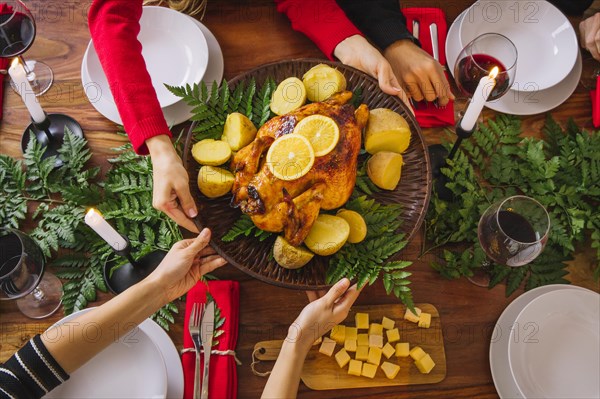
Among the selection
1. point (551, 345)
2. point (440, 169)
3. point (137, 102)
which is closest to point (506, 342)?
point (551, 345)

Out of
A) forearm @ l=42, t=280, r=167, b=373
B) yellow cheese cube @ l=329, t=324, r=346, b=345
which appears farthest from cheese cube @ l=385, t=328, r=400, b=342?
forearm @ l=42, t=280, r=167, b=373

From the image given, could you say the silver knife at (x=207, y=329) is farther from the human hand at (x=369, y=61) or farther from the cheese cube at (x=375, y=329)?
the human hand at (x=369, y=61)

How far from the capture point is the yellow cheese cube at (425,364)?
1.14 metres

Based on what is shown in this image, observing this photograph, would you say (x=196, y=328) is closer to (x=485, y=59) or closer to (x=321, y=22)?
(x=321, y=22)

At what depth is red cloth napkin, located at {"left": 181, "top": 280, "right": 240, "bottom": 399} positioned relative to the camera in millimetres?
1092

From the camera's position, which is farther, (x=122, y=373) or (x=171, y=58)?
(x=171, y=58)

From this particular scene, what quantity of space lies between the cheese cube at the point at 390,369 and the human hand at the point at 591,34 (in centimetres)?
113

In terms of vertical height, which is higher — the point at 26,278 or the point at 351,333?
the point at 26,278

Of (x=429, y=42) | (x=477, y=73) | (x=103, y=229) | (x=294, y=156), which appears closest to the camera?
(x=103, y=229)

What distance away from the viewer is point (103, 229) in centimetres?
99

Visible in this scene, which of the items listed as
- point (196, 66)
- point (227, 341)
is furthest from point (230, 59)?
point (227, 341)

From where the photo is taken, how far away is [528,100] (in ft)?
4.51

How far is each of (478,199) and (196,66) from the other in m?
0.88

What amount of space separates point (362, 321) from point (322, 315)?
0.55 feet
